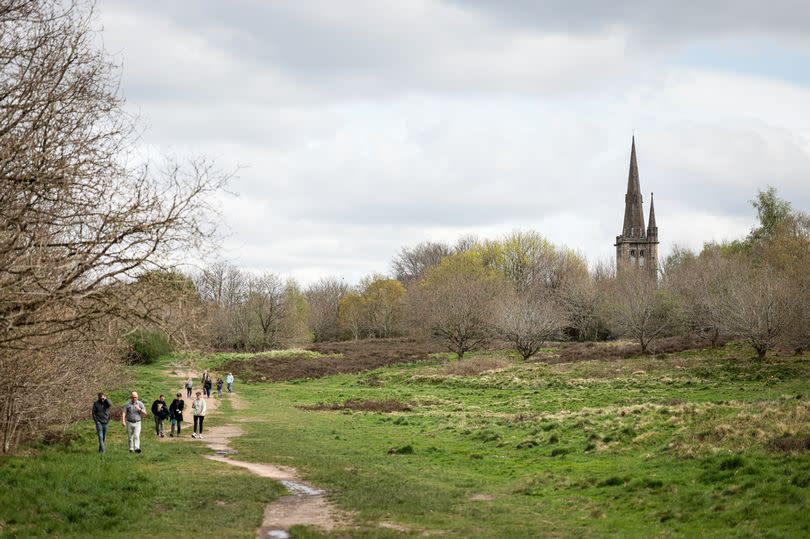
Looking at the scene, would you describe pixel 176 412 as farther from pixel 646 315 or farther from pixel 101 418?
pixel 646 315

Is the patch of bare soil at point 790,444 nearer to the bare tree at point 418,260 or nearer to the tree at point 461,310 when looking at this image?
the tree at point 461,310

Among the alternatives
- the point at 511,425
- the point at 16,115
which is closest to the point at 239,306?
the point at 511,425

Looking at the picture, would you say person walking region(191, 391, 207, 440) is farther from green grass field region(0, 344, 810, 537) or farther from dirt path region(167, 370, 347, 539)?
dirt path region(167, 370, 347, 539)

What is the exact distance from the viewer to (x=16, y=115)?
1496 cm

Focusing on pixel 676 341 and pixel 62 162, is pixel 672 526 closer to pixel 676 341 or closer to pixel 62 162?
pixel 62 162

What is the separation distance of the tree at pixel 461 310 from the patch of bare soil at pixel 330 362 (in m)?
3.66

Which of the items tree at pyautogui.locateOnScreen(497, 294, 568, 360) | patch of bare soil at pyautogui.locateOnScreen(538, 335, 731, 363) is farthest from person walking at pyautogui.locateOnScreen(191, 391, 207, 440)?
tree at pyautogui.locateOnScreen(497, 294, 568, 360)

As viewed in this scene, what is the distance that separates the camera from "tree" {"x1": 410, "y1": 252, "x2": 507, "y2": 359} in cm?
7569

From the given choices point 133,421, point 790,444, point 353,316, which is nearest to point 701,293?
point 353,316

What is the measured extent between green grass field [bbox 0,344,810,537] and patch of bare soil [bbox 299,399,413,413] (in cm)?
344

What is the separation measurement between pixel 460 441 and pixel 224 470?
9.24 m

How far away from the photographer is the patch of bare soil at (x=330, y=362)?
7219 cm

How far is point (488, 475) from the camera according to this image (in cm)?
2255

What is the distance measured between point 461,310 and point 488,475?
5302cm
